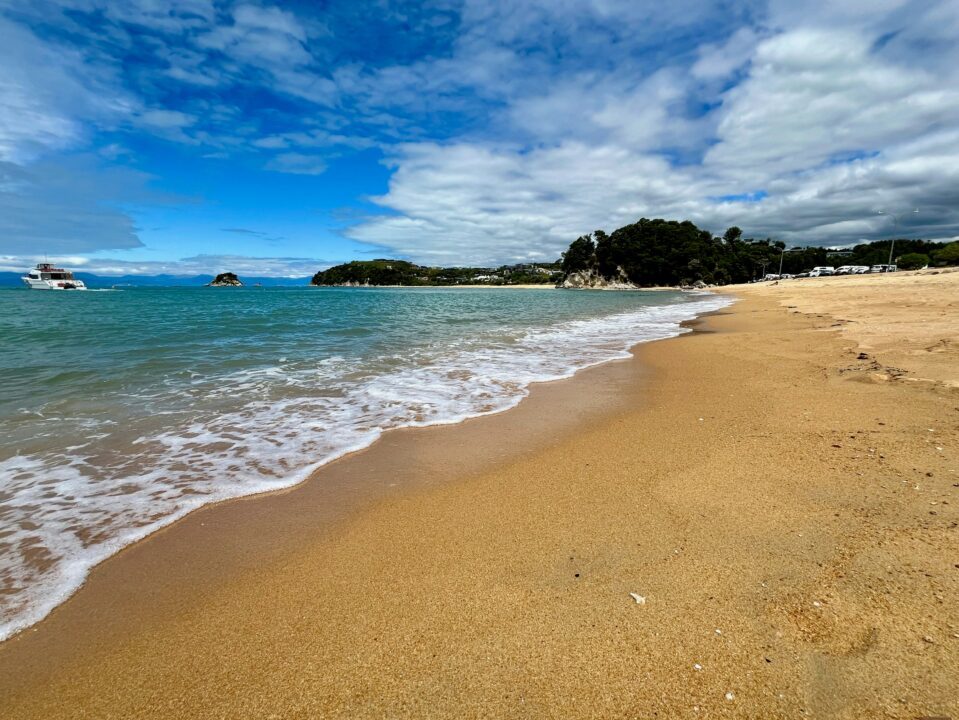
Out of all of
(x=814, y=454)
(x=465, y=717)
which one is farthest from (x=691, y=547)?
(x=814, y=454)

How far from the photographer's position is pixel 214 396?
771cm

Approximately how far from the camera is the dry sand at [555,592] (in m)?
1.97

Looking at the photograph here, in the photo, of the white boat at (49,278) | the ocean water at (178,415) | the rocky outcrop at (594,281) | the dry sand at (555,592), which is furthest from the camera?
the rocky outcrop at (594,281)

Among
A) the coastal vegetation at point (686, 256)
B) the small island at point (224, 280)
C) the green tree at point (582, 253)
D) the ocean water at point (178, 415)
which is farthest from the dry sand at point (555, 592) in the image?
the small island at point (224, 280)

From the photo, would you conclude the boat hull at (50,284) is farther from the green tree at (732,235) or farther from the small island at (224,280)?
the green tree at (732,235)

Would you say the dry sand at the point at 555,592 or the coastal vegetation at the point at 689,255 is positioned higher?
the coastal vegetation at the point at 689,255

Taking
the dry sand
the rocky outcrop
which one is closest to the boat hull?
the rocky outcrop

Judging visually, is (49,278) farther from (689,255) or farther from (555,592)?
(689,255)

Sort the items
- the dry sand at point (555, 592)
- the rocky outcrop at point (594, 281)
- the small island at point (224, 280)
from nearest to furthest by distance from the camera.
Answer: the dry sand at point (555, 592) → the rocky outcrop at point (594, 281) → the small island at point (224, 280)

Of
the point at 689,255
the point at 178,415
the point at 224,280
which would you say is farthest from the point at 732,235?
the point at 224,280

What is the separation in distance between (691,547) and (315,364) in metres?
9.64

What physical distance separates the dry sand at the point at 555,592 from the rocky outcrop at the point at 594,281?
12267 centimetres

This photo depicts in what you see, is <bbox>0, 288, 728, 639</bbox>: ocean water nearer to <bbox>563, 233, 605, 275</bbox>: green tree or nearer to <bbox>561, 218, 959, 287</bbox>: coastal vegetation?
<bbox>561, 218, 959, 287</bbox>: coastal vegetation

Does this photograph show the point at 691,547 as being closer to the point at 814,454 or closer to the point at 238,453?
the point at 814,454
